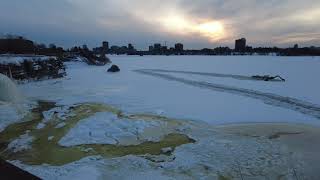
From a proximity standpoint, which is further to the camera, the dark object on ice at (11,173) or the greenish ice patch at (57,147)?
the greenish ice patch at (57,147)

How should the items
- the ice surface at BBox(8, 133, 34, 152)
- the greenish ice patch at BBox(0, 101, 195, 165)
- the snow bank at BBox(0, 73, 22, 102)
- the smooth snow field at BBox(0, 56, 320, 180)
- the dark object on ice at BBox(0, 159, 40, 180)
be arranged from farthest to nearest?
the snow bank at BBox(0, 73, 22, 102) → the ice surface at BBox(8, 133, 34, 152) → the greenish ice patch at BBox(0, 101, 195, 165) → the smooth snow field at BBox(0, 56, 320, 180) → the dark object on ice at BBox(0, 159, 40, 180)

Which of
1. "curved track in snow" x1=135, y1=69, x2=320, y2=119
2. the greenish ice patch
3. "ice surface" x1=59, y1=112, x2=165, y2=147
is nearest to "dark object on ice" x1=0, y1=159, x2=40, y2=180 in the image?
the greenish ice patch

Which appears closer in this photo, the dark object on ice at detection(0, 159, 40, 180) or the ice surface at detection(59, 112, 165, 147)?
the dark object on ice at detection(0, 159, 40, 180)

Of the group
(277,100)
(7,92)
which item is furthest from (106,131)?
(277,100)


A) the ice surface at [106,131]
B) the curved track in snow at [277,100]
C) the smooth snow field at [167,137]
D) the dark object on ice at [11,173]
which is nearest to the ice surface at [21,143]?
the smooth snow field at [167,137]

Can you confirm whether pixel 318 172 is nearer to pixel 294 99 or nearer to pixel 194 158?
pixel 194 158

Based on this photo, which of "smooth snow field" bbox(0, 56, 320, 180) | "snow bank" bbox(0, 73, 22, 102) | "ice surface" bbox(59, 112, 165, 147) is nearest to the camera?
"smooth snow field" bbox(0, 56, 320, 180)

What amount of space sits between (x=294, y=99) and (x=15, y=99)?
14.1m

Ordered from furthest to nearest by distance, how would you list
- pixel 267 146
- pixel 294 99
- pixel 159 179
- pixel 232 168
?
pixel 294 99 → pixel 267 146 → pixel 232 168 → pixel 159 179

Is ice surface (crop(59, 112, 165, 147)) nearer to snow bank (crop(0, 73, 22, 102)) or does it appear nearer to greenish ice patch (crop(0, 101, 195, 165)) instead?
greenish ice patch (crop(0, 101, 195, 165))

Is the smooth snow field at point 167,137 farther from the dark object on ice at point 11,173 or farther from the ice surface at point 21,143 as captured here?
the dark object on ice at point 11,173

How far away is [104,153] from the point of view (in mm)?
8586

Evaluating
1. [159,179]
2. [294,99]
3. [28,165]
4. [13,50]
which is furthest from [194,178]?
[13,50]

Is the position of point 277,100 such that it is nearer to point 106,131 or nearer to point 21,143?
point 106,131
